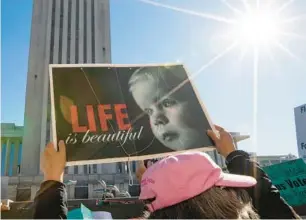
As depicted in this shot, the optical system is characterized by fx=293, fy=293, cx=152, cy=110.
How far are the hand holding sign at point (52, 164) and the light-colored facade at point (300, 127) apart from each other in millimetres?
7555

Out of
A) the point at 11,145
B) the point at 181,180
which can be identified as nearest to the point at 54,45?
the point at 11,145

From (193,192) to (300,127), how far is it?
811cm

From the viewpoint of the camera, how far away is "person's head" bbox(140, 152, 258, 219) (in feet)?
3.84

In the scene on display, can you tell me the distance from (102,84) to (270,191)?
5.37 feet

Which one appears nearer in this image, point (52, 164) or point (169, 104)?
point (52, 164)

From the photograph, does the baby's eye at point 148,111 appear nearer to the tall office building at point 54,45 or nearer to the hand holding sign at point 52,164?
the hand holding sign at point 52,164

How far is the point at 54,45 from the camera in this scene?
43.1m

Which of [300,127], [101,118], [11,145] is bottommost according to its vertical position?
[101,118]

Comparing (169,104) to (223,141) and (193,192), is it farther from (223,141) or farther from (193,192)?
(193,192)

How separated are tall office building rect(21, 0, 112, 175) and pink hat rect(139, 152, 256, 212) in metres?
39.6

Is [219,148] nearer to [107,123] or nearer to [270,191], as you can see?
[270,191]

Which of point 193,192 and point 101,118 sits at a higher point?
point 101,118

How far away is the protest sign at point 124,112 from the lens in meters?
2.33

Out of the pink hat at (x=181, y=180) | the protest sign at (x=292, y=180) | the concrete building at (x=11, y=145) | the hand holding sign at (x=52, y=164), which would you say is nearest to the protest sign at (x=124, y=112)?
the hand holding sign at (x=52, y=164)
